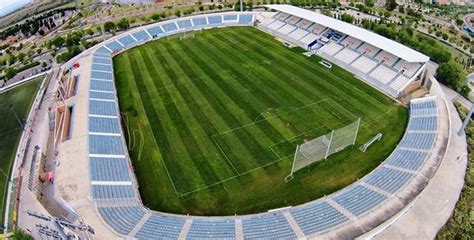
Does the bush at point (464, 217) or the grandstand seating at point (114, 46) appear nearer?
the bush at point (464, 217)

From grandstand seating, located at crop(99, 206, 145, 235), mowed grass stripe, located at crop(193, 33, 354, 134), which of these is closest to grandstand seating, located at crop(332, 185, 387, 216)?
mowed grass stripe, located at crop(193, 33, 354, 134)

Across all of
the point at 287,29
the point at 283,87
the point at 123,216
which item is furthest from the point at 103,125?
the point at 287,29

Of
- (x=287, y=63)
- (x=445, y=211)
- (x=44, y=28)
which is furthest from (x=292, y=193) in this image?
(x=44, y=28)

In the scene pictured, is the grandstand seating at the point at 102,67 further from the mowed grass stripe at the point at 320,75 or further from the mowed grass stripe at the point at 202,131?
the mowed grass stripe at the point at 320,75

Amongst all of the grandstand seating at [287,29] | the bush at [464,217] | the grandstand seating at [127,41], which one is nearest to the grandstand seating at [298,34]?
the grandstand seating at [287,29]

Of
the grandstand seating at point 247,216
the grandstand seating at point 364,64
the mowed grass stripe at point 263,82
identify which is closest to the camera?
the grandstand seating at point 247,216

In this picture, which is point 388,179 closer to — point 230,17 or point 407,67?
point 407,67

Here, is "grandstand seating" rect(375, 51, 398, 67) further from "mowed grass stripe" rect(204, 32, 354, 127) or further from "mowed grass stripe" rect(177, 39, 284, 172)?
"mowed grass stripe" rect(177, 39, 284, 172)
